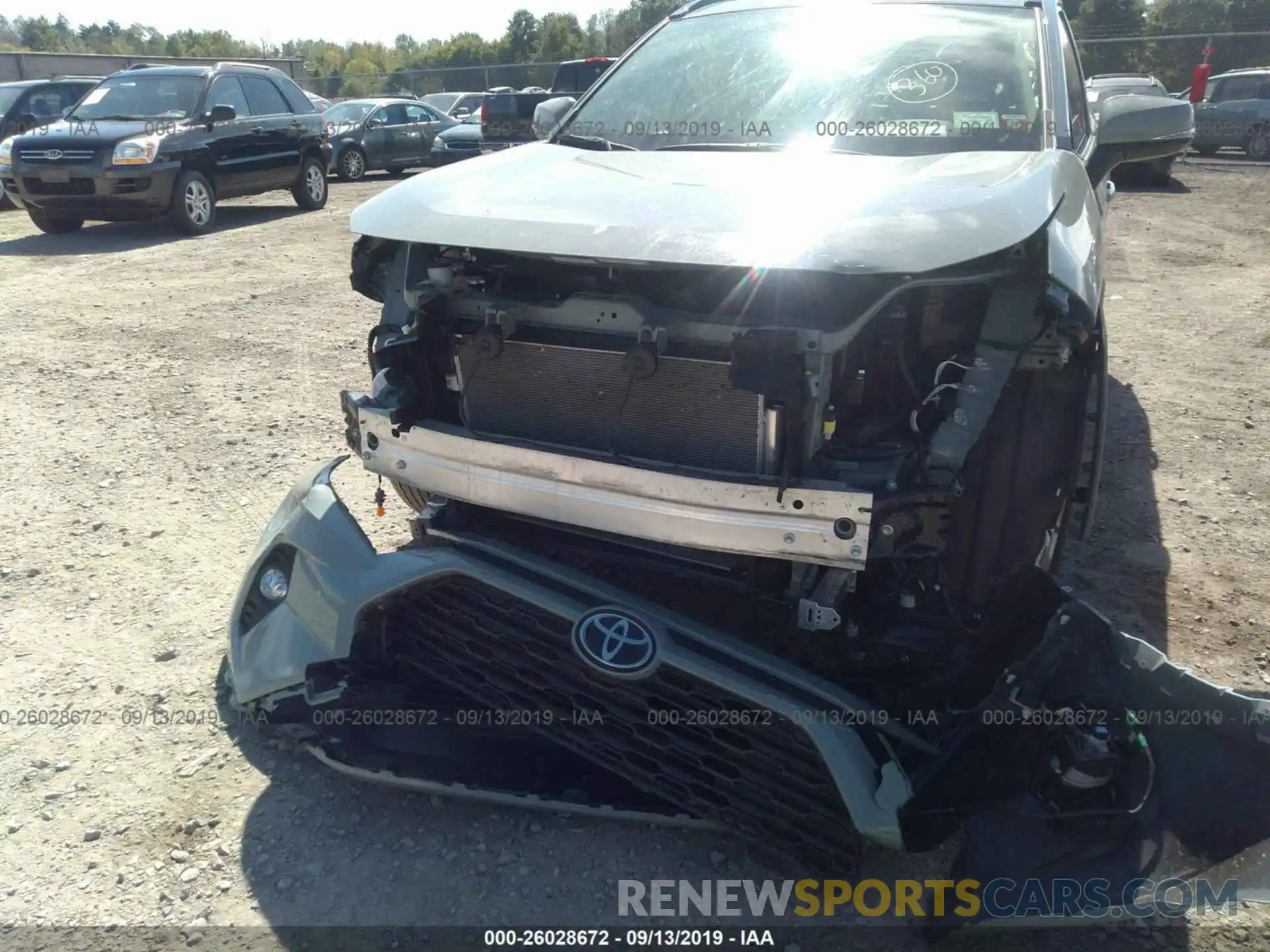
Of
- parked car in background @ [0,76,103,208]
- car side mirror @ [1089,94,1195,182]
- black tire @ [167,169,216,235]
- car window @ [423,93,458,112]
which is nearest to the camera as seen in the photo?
car side mirror @ [1089,94,1195,182]

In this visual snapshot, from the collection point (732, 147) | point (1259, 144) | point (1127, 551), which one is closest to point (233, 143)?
point (732, 147)

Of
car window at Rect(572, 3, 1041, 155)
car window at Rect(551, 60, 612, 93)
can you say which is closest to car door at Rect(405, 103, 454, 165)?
car window at Rect(551, 60, 612, 93)

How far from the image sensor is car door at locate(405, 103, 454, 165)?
53.8 ft

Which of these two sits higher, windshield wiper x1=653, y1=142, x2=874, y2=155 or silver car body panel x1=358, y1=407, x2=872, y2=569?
windshield wiper x1=653, y1=142, x2=874, y2=155

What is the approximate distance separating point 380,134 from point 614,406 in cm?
1522

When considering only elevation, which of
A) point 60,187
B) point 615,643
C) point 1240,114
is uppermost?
point 1240,114

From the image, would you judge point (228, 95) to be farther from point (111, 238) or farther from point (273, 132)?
point (111, 238)

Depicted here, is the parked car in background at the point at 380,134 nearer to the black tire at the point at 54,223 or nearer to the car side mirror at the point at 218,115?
the car side mirror at the point at 218,115

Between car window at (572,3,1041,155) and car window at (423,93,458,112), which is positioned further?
car window at (423,93,458,112)

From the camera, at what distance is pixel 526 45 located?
4381 centimetres

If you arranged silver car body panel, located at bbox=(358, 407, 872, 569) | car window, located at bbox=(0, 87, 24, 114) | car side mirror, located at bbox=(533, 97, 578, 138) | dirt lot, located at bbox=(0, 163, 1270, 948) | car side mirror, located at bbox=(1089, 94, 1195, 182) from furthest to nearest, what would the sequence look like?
car window, located at bbox=(0, 87, 24, 114) < car side mirror, located at bbox=(533, 97, 578, 138) < car side mirror, located at bbox=(1089, 94, 1195, 182) < dirt lot, located at bbox=(0, 163, 1270, 948) < silver car body panel, located at bbox=(358, 407, 872, 569)

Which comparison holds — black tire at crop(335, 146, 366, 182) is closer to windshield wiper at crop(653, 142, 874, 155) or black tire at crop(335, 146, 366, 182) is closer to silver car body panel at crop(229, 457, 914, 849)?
windshield wiper at crop(653, 142, 874, 155)

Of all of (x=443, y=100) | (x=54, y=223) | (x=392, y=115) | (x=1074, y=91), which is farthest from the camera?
(x=443, y=100)

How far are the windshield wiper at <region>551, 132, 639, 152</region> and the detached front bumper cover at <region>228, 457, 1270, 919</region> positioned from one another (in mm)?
1529
